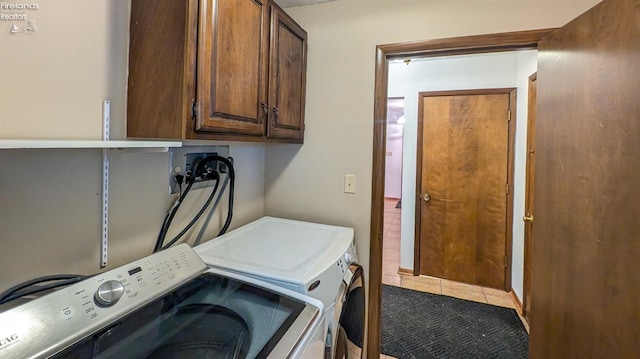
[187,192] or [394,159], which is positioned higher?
[394,159]

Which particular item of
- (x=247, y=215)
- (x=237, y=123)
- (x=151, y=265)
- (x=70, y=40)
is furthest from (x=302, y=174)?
(x=70, y=40)

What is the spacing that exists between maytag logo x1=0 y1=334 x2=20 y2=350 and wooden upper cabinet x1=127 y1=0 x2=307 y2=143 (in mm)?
640

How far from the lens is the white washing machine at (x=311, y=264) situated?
1.13m

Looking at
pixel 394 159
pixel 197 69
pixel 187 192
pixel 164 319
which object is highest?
pixel 394 159

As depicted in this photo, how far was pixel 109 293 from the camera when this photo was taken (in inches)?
34.4

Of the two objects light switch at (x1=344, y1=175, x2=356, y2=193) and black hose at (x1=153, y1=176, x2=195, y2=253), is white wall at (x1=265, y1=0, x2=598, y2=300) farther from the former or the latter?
black hose at (x1=153, y1=176, x2=195, y2=253)

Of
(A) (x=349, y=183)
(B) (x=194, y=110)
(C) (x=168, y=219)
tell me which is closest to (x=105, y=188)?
(C) (x=168, y=219)

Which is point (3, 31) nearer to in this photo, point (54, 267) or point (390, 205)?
point (54, 267)

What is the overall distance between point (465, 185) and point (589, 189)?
1.92 meters

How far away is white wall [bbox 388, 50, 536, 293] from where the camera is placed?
2832 millimetres

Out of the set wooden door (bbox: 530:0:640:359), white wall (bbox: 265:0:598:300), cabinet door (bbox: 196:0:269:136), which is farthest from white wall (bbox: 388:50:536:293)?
cabinet door (bbox: 196:0:269:136)

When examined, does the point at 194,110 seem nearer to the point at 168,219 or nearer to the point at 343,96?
the point at 168,219

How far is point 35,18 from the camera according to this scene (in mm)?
899

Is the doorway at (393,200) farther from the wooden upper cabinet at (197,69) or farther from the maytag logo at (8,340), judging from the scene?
the maytag logo at (8,340)
